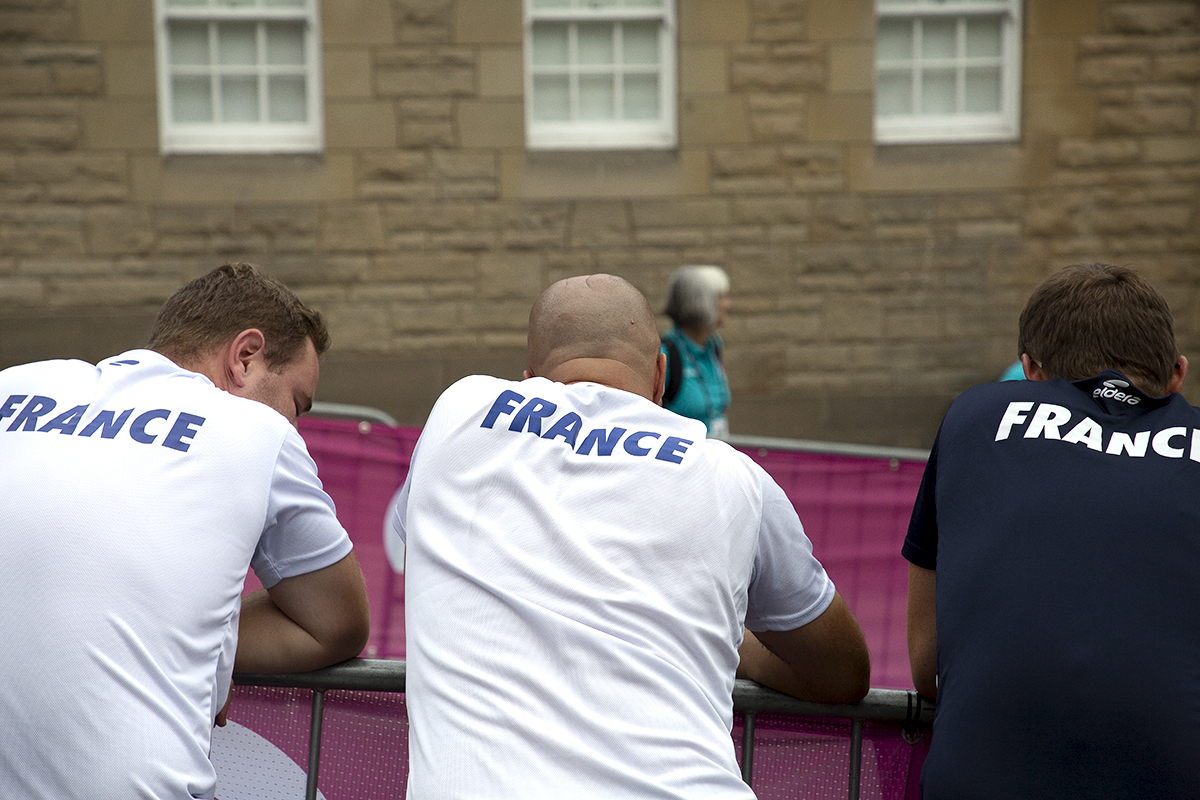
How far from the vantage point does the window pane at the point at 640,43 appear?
359 inches

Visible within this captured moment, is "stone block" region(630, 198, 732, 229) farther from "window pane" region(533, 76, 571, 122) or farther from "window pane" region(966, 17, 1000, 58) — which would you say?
"window pane" region(966, 17, 1000, 58)

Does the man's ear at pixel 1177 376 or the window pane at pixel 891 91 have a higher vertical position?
the window pane at pixel 891 91

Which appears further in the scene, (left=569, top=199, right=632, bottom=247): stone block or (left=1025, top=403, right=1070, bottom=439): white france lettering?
(left=569, top=199, right=632, bottom=247): stone block

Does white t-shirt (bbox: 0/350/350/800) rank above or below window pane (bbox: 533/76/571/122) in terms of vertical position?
below

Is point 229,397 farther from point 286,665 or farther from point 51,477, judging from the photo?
point 286,665

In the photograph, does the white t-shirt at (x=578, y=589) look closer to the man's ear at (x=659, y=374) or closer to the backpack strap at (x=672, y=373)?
the man's ear at (x=659, y=374)

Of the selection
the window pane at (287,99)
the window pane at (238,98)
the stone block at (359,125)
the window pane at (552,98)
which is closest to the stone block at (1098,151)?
the window pane at (552,98)

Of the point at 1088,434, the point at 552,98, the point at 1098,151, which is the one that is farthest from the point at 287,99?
the point at 1088,434

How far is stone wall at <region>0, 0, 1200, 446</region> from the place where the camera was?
8523mm

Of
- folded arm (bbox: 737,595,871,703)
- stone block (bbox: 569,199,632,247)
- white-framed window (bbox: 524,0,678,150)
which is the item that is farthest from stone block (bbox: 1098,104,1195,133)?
folded arm (bbox: 737,595,871,703)

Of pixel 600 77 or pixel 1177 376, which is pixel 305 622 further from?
pixel 600 77

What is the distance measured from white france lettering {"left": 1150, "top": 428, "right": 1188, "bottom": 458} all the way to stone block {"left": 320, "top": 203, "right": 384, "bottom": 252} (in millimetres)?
7380

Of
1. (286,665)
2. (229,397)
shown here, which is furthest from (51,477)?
(286,665)

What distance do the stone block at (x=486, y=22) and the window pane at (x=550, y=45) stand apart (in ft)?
1.34
